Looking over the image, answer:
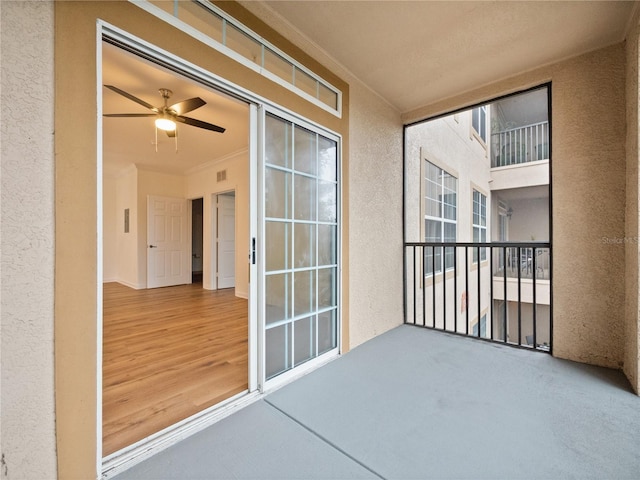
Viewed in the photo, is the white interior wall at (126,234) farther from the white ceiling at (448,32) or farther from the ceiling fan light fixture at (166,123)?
the white ceiling at (448,32)

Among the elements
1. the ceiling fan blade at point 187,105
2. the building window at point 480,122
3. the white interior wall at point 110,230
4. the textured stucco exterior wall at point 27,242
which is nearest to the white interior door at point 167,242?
the white interior wall at point 110,230

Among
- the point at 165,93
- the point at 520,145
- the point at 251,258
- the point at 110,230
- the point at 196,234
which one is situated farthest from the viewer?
the point at 196,234

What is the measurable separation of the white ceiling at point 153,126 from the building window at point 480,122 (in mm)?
5418

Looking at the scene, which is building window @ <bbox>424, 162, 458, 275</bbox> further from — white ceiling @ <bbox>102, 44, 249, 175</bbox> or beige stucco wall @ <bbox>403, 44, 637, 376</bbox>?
white ceiling @ <bbox>102, 44, 249, 175</bbox>

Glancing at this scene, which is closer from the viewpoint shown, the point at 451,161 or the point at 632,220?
the point at 632,220

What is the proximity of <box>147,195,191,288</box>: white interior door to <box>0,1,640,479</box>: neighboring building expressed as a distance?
5.23m

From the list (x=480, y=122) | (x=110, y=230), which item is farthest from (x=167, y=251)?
(x=480, y=122)

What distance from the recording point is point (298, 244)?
226cm

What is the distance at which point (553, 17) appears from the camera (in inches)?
79.7

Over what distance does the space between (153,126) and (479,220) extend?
728 cm

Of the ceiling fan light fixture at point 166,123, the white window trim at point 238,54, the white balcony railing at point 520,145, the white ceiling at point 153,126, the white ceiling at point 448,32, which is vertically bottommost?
the white window trim at point 238,54

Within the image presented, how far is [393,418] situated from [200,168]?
20.1ft

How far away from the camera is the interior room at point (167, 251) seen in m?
1.97

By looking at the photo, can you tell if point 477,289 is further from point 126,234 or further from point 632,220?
point 126,234
